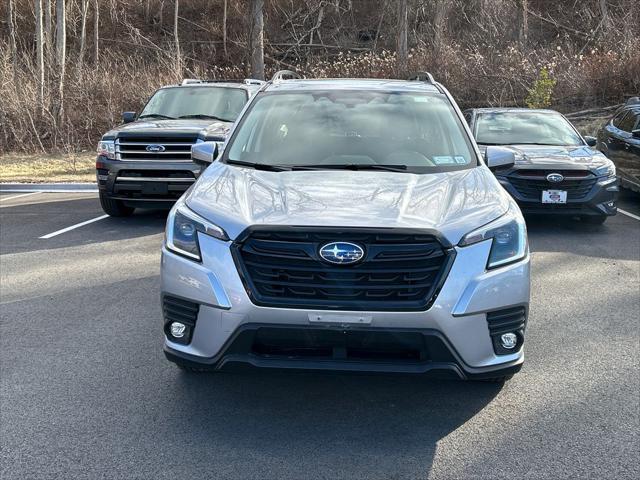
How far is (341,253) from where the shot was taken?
342 cm

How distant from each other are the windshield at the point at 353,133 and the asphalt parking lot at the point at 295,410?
1.47 m

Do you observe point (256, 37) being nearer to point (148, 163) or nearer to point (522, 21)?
point (148, 163)

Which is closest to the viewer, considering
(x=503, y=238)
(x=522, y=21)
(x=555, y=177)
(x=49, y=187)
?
(x=503, y=238)

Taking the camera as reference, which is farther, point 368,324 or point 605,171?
point 605,171

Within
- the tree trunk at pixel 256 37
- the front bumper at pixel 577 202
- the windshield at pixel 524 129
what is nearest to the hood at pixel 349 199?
the front bumper at pixel 577 202

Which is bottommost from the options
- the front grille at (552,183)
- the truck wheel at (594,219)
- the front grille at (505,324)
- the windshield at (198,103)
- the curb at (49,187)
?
the curb at (49,187)

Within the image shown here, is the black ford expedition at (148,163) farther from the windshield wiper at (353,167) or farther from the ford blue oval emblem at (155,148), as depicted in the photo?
the windshield wiper at (353,167)

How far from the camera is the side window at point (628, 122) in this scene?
1114 cm

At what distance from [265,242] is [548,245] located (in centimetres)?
568

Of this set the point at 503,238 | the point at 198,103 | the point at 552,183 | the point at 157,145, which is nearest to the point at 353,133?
the point at 503,238

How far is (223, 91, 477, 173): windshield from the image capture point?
4691mm

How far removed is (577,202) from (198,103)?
586 cm

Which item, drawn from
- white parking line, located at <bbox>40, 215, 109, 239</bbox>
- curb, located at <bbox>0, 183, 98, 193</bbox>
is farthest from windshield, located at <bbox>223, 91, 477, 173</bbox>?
curb, located at <bbox>0, 183, 98, 193</bbox>

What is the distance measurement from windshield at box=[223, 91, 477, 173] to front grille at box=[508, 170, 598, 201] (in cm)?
388
